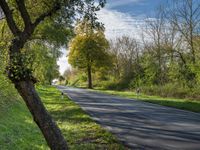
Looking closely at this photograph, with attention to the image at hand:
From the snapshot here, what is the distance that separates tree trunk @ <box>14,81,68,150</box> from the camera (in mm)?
8594

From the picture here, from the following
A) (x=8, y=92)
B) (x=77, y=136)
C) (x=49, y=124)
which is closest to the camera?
(x=49, y=124)

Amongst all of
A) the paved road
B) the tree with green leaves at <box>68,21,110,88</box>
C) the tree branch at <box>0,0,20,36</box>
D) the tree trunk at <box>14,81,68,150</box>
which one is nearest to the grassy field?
the paved road

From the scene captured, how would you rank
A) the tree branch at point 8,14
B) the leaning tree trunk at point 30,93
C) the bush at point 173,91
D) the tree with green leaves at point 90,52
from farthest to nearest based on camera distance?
the tree with green leaves at point 90,52, the bush at point 173,91, the tree branch at point 8,14, the leaning tree trunk at point 30,93

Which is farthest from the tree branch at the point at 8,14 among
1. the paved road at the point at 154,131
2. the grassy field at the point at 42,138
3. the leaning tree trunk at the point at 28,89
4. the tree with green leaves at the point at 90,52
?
the tree with green leaves at the point at 90,52

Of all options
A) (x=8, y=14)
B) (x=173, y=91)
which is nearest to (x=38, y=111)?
(x=8, y=14)

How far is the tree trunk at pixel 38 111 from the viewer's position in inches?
338

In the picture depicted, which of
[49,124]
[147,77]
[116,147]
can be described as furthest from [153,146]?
[147,77]

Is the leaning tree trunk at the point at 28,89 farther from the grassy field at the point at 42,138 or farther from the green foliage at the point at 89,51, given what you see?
the green foliage at the point at 89,51

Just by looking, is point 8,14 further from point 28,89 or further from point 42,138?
point 42,138

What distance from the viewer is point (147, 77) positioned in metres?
48.6

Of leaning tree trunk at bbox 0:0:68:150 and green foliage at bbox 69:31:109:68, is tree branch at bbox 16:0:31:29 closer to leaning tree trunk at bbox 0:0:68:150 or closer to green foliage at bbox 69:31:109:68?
leaning tree trunk at bbox 0:0:68:150

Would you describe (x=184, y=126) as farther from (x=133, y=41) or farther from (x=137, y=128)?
(x=133, y=41)

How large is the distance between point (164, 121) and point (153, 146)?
650cm

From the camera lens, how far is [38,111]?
861cm
